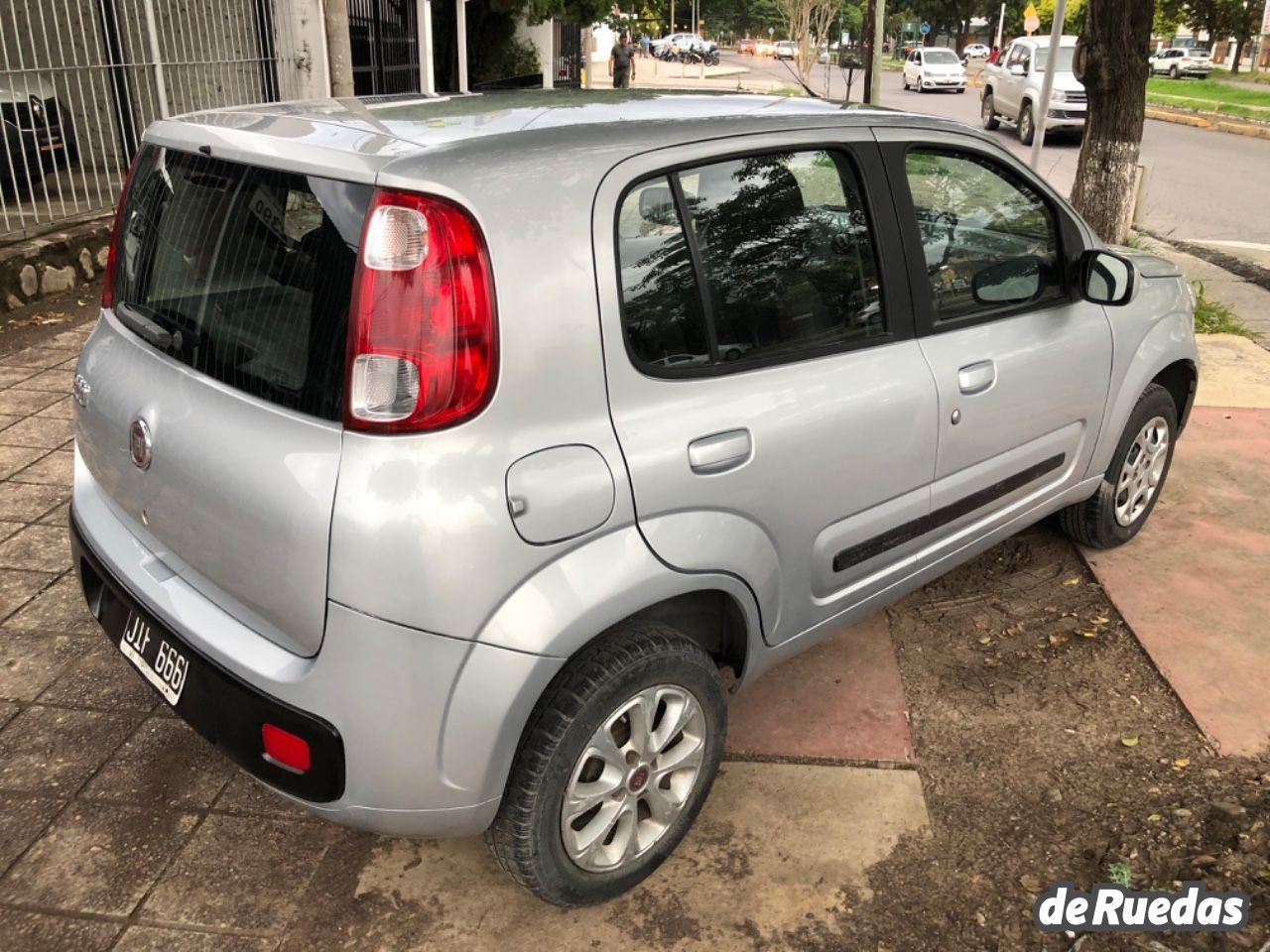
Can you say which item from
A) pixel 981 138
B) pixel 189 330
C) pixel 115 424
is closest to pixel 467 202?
pixel 189 330

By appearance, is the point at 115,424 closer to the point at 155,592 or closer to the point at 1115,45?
the point at 155,592

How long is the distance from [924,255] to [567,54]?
19.2m

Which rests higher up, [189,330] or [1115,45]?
[1115,45]

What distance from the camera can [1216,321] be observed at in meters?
7.43

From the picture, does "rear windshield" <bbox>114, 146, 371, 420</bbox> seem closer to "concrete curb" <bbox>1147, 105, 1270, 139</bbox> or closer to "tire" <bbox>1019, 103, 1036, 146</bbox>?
"tire" <bbox>1019, 103, 1036, 146</bbox>

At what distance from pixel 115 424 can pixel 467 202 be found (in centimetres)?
108

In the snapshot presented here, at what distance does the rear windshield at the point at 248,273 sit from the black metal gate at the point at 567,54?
17.1 m

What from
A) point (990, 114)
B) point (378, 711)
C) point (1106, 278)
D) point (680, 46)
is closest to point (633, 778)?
point (378, 711)

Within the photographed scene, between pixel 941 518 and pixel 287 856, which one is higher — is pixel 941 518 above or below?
above

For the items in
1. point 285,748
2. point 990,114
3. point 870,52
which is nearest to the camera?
point 285,748

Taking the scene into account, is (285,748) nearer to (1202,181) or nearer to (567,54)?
(1202,181)

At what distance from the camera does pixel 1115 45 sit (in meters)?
7.03

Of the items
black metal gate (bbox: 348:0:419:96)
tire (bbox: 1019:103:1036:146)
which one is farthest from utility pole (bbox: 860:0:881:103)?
tire (bbox: 1019:103:1036:146)

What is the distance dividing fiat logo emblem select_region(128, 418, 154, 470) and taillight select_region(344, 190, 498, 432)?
2.10ft
